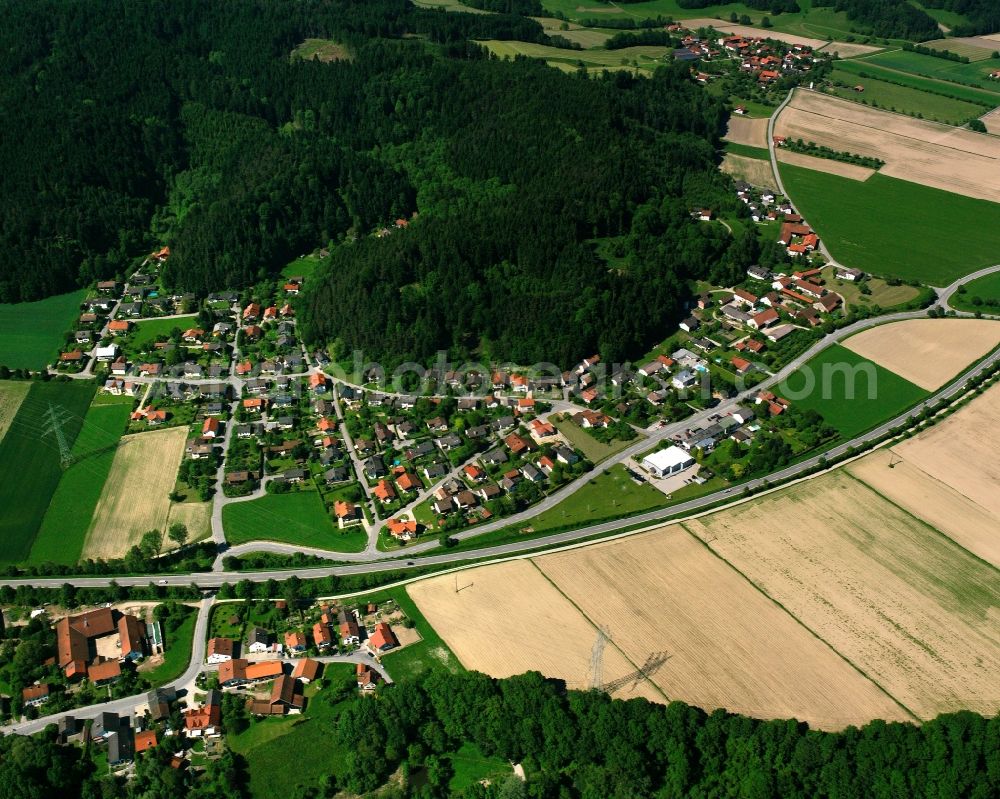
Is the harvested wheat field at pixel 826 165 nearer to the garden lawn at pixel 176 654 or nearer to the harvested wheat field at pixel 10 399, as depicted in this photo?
the harvested wheat field at pixel 10 399

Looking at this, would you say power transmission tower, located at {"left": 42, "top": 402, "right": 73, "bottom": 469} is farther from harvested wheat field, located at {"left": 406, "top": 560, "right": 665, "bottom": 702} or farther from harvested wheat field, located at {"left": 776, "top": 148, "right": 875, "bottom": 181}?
harvested wheat field, located at {"left": 776, "top": 148, "right": 875, "bottom": 181}

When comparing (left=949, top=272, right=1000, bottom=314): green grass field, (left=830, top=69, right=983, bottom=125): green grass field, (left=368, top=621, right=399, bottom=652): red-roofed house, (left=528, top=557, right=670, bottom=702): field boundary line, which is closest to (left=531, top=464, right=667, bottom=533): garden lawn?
(left=528, top=557, right=670, bottom=702): field boundary line

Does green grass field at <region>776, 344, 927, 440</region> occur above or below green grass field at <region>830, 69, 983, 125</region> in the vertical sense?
below

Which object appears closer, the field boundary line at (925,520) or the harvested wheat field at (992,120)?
the field boundary line at (925,520)

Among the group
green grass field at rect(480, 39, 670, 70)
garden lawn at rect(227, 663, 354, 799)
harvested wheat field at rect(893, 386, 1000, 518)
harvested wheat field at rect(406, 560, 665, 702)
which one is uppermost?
green grass field at rect(480, 39, 670, 70)

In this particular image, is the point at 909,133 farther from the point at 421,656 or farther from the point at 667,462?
the point at 421,656

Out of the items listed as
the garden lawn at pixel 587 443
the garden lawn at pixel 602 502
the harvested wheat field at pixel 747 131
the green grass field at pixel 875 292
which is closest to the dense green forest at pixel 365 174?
the harvested wheat field at pixel 747 131

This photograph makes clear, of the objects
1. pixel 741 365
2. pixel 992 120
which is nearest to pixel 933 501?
pixel 741 365

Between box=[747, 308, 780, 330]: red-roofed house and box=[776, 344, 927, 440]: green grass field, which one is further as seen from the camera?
box=[747, 308, 780, 330]: red-roofed house
